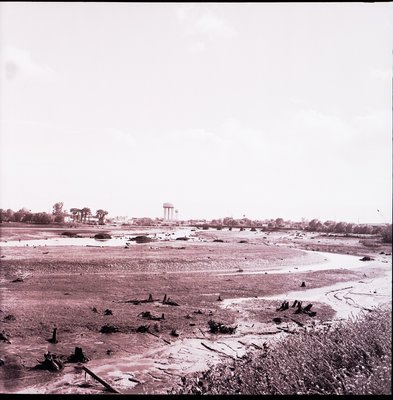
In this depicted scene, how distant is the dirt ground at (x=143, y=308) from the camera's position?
886 cm

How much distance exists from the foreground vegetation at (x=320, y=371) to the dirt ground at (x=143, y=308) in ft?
5.95

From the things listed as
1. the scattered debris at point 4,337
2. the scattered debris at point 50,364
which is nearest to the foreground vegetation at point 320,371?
the scattered debris at point 50,364

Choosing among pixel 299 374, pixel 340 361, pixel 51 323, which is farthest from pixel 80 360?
pixel 340 361

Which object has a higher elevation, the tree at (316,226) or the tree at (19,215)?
the tree at (19,215)

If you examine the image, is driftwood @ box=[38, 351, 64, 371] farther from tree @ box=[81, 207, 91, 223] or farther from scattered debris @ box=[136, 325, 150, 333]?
tree @ box=[81, 207, 91, 223]

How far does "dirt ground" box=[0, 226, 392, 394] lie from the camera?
886 cm

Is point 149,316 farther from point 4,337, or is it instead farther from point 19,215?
point 19,215

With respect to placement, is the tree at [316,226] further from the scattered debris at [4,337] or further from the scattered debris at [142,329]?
the scattered debris at [4,337]

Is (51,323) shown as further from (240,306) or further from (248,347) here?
(240,306)

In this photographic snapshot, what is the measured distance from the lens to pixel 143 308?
46.3ft

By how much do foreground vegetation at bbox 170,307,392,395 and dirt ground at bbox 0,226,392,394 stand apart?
1.82 metres

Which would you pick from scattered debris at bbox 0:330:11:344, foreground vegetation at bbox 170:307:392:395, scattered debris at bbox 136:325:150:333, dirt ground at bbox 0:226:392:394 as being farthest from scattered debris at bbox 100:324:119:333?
foreground vegetation at bbox 170:307:392:395

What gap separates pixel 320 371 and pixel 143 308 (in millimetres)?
9078

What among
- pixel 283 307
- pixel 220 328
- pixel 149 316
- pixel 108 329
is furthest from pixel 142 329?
pixel 283 307
